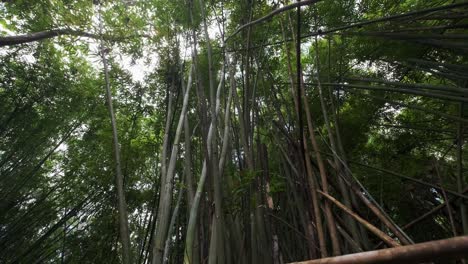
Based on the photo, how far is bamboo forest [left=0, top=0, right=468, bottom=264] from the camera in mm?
2098

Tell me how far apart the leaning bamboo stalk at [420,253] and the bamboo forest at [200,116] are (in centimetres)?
124

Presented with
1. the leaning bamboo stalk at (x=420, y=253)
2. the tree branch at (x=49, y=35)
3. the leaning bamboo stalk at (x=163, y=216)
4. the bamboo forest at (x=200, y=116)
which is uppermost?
the tree branch at (x=49, y=35)

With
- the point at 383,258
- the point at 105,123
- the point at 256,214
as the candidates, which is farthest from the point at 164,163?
the point at 105,123

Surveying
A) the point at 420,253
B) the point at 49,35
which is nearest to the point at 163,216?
the point at 420,253

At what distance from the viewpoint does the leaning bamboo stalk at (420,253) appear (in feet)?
1.25

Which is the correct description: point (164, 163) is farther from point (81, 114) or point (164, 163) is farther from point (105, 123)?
point (81, 114)

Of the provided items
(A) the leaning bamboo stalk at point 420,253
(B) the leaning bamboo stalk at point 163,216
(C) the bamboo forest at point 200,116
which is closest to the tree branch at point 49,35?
(C) the bamboo forest at point 200,116

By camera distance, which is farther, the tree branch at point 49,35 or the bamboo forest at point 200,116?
the tree branch at point 49,35

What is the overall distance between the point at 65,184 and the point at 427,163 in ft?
15.2

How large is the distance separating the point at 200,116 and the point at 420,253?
1.79 m

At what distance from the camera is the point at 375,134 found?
12.3 ft

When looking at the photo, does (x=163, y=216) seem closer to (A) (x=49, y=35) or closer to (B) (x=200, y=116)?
(B) (x=200, y=116)

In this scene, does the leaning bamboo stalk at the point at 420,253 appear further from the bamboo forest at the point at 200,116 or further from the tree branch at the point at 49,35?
the tree branch at the point at 49,35

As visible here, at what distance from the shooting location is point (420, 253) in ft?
1.28
